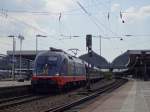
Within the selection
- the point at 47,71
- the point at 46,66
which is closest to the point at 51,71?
the point at 47,71

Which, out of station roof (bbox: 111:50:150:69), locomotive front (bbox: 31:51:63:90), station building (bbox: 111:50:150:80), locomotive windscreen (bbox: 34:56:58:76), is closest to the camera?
Answer: locomotive front (bbox: 31:51:63:90)

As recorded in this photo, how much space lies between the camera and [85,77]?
58469 millimetres

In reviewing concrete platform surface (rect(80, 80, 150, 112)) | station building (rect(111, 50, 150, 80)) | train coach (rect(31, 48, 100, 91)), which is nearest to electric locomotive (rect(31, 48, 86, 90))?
train coach (rect(31, 48, 100, 91))

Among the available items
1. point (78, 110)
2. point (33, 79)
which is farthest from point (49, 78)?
point (78, 110)

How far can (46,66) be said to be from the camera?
38438mm

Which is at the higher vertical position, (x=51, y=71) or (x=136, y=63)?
(x=136, y=63)

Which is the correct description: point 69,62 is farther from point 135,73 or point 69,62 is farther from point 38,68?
point 135,73

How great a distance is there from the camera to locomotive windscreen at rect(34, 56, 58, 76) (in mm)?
38281

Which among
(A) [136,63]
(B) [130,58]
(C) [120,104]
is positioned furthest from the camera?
(A) [136,63]

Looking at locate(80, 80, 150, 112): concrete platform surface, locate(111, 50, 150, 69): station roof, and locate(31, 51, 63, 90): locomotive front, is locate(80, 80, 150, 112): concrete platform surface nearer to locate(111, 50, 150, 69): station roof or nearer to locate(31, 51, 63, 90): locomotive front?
locate(31, 51, 63, 90): locomotive front

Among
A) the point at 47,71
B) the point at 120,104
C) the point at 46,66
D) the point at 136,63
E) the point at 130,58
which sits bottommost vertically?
the point at 120,104

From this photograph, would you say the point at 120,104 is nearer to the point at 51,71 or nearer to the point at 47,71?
the point at 51,71

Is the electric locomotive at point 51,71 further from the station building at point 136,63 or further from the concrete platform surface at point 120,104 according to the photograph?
the station building at point 136,63

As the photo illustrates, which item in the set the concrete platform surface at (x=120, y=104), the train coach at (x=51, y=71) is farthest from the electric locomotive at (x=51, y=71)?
the concrete platform surface at (x=120, y=104)
